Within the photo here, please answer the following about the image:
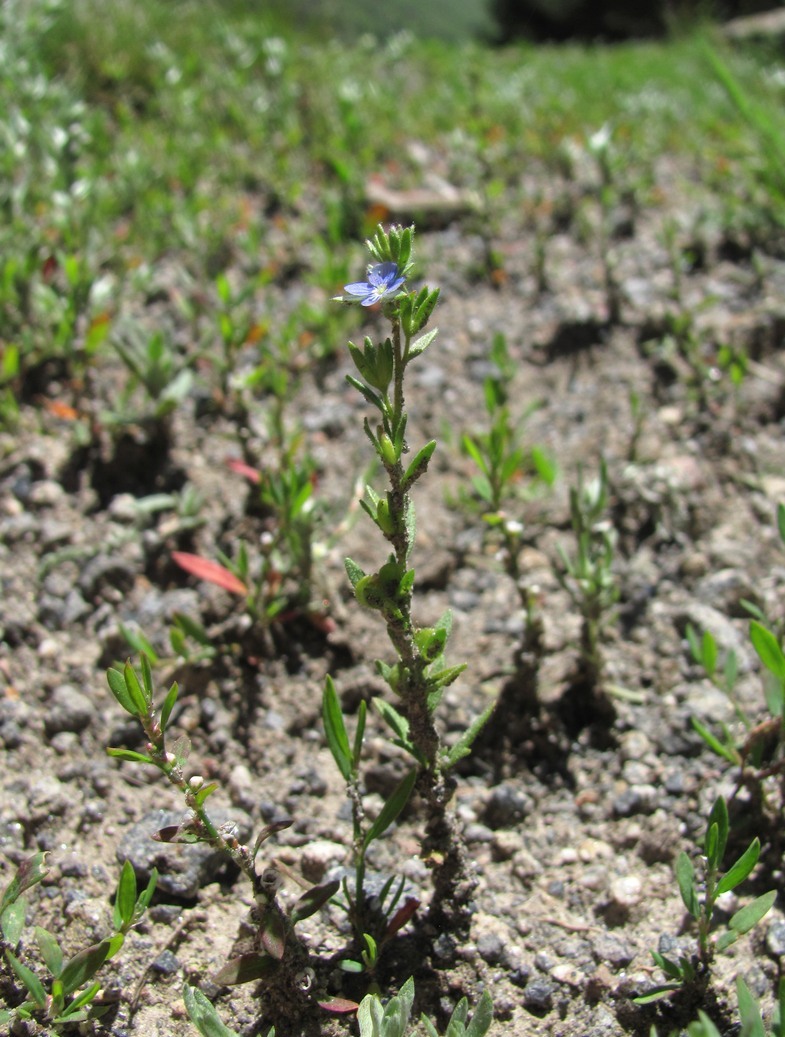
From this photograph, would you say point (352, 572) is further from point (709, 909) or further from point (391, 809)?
point (709, 909)

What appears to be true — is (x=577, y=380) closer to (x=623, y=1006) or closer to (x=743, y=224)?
(x=743, y=224)

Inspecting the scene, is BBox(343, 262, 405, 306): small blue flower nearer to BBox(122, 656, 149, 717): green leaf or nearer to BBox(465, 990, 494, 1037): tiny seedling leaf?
BBox(122, 656, 149, 717): green leaf

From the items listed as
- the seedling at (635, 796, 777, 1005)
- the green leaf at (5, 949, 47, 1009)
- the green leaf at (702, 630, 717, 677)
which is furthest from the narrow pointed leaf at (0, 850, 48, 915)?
the green leaf at (702, 630, 717, 677)

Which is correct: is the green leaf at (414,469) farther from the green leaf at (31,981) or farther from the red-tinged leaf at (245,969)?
the green leaf at (31,981)

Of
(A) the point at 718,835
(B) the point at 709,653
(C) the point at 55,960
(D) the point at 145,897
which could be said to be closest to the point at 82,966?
(C) the point at 55,960

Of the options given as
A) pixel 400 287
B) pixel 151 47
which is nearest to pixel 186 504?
pixel 400 287

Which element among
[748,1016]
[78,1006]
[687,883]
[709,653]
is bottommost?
[78,1006]
